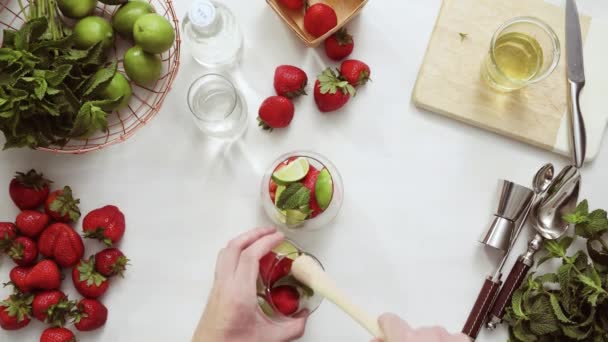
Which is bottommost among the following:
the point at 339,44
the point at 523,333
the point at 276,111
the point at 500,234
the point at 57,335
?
the point at 57,335

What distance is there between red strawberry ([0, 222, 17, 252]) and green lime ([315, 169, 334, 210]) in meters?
0.57

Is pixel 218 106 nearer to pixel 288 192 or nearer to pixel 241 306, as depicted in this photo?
pixel 288 192

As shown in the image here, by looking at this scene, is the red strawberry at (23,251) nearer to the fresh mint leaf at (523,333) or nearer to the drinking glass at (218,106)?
the drinking glass at (218,106)

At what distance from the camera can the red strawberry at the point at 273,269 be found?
0.87m

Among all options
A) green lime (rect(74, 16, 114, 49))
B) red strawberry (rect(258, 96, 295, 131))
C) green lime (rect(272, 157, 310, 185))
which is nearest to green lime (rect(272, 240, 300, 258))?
green lime (rect(272, 157, 310, 185))

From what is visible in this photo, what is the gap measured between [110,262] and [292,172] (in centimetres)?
38

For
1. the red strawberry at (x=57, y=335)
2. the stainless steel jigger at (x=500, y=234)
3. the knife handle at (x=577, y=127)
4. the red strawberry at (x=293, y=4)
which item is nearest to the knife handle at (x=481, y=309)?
the stainless steel jigger at (x=500, y=234)

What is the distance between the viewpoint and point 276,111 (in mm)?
1047

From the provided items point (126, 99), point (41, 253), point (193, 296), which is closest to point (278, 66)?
point (126, 99)

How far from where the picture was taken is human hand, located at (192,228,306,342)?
0.83 metres

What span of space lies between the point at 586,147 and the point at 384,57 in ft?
1.36

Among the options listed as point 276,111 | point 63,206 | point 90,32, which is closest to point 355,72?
point 276,111

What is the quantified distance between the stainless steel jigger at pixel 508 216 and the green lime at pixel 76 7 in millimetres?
822

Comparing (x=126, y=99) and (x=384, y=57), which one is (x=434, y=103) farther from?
(x=126, y=99)
